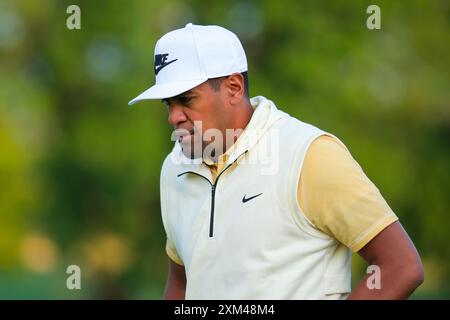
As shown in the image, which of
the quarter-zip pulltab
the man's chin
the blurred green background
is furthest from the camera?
the blurred green background

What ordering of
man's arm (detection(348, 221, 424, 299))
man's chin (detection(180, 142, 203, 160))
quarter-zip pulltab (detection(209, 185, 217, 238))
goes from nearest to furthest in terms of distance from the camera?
man's arm (detection(348, 221, 424, 299)) < quarter-zip pulltab (detection(209, 185, 217, 238)) < man's chin (detection(180, 142, 203, 160))

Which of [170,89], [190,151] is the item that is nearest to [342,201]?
[190,151]

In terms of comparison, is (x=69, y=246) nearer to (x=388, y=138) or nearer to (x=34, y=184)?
(x=34, y=184)

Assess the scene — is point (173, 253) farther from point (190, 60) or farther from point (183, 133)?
point (190, 60)

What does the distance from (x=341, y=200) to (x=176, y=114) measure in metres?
0.75

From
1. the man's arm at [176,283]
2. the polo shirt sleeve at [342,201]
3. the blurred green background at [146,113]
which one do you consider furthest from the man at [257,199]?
the blurred green background at [146,113]

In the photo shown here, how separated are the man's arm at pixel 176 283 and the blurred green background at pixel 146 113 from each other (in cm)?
765

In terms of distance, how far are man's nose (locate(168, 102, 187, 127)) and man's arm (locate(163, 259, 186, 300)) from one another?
Result: 30.5 inches

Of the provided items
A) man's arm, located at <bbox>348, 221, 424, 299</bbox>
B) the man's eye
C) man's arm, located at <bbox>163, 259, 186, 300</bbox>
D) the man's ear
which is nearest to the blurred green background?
man's arm, located at <bbox>163, 259, 186, 300</bbox>

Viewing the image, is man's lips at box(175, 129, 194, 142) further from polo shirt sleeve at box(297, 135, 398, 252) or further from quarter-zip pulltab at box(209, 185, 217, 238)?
polo shirt sleeve at box(297, 135, 398, 252)

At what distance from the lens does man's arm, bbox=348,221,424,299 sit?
11.0ft

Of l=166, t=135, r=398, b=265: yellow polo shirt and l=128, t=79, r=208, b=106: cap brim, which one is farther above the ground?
l=128, t=79, r=208, b=106: cap brim

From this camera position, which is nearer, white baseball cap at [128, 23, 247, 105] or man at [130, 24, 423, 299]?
man at [130, 24, 423, 299]
